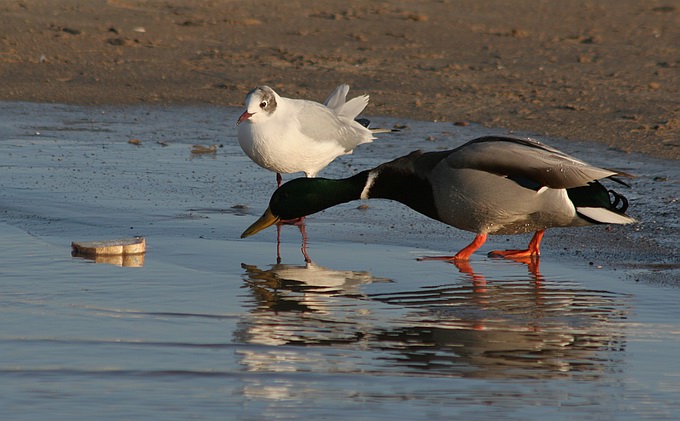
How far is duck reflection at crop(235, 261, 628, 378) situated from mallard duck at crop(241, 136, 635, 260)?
1.41 ft

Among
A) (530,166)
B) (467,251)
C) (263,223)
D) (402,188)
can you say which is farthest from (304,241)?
(530,166)

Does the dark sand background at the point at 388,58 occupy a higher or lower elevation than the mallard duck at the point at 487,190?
higher

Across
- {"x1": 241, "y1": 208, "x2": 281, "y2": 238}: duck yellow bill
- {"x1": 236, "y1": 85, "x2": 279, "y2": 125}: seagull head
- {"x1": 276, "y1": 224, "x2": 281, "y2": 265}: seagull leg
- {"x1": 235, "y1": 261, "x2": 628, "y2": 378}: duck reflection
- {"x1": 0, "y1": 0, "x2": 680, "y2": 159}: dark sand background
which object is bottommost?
{"x1": 235, "y1": 261, "x2": 628, "y2": 378}: duck reflection

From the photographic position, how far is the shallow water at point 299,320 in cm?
519

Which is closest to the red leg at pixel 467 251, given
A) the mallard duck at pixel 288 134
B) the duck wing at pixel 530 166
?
the duck wing at pixel 530 166

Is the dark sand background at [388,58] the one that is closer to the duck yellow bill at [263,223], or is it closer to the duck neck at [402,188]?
the duck neck at [402,188]

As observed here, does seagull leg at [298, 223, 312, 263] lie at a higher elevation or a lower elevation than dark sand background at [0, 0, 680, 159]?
lower

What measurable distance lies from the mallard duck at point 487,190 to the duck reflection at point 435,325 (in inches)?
16.9

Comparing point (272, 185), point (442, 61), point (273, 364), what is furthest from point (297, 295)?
point (442, 61)

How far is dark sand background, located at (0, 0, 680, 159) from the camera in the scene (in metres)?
13.3

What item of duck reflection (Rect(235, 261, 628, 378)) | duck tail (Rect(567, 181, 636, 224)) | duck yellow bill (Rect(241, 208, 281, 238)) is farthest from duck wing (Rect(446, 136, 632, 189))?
duck yellow bill (Rect(241, 208, 281, 238))

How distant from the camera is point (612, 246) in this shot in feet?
27.0

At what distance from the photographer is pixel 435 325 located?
630cm

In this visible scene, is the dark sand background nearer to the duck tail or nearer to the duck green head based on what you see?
the duck tail
